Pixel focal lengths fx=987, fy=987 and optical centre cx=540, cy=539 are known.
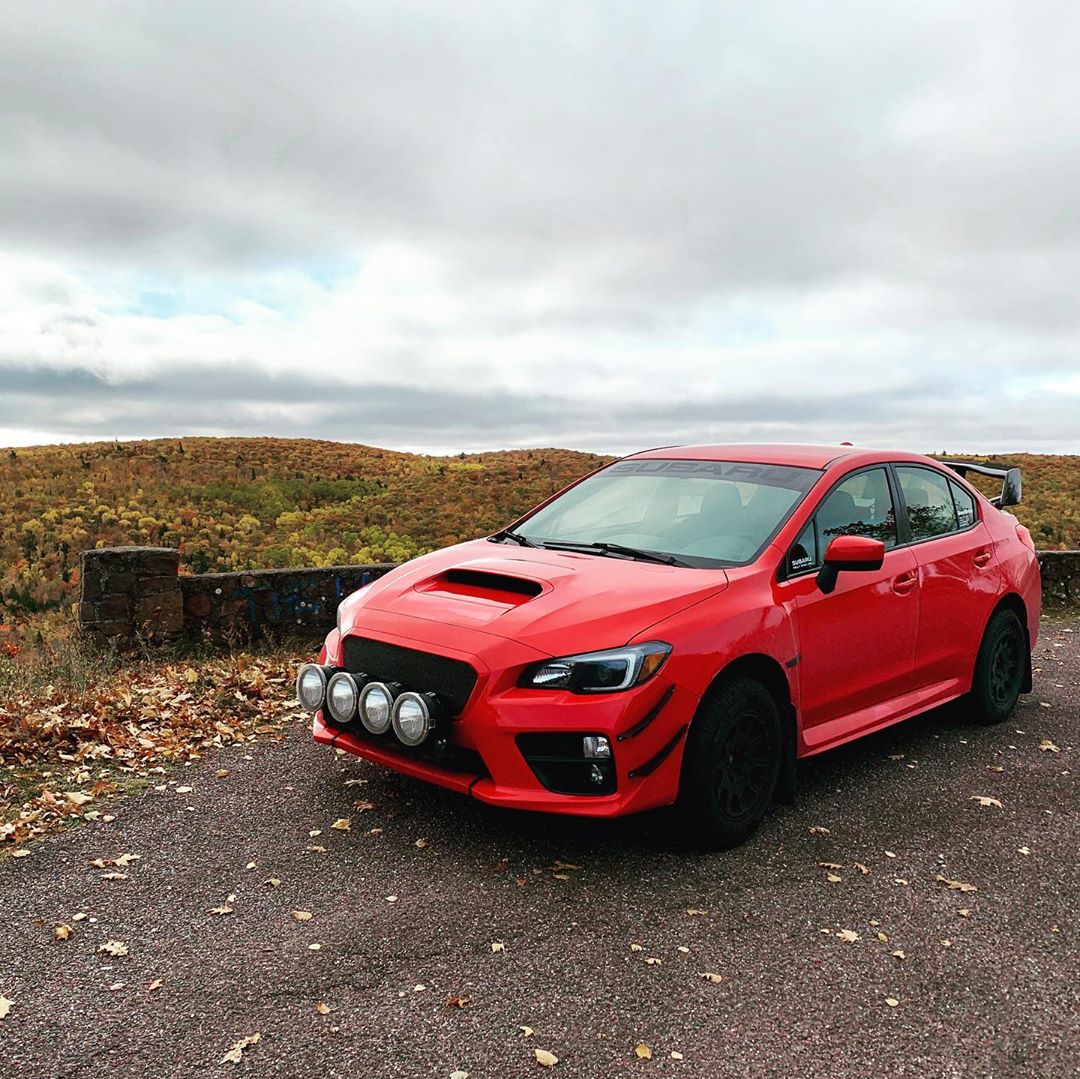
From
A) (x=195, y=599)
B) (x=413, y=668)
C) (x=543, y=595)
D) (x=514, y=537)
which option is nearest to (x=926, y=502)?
(x=514, y=537)

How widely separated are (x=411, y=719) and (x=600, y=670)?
2.65ft

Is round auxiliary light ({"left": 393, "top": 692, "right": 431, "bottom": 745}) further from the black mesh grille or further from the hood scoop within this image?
the hood scoop

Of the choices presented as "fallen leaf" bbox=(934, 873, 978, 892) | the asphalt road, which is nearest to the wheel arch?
the asphalt road

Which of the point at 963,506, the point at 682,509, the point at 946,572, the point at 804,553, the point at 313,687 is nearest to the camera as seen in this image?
the point at 313,687

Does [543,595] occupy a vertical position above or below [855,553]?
below

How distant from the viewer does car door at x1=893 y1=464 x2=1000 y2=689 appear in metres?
5.61

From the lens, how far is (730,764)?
4.27m

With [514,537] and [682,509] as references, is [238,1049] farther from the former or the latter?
[682,509]

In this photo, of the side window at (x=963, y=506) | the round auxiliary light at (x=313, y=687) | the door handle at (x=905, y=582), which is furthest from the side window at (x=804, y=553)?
the round auxiliary light at (x=313, y=687)

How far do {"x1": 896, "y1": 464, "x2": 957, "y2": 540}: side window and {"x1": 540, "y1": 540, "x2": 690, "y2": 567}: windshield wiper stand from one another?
70.3 inches

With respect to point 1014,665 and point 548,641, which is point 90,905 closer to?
point 548,641

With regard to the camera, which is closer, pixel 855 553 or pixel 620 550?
pixel 855 553

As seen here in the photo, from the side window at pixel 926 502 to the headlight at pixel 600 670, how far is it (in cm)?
249

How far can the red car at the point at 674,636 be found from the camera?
12.9 ft
